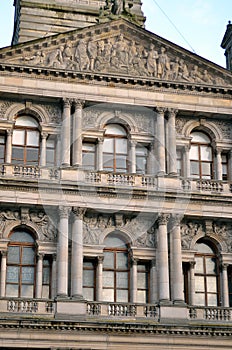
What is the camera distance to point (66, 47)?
31.8 meters

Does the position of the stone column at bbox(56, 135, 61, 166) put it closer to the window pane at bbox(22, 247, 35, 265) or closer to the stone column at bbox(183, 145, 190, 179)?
the window pane at bbox(22, 247, 35, 265)

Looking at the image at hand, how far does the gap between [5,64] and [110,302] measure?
32.9 ft

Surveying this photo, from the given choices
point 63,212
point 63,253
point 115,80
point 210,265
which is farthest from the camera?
point 115,80

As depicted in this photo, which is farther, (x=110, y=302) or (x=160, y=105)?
(x=160, y=105)

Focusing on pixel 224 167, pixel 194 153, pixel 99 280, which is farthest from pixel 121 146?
pixel 99 280

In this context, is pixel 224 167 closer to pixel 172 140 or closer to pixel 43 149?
pixel 172 140

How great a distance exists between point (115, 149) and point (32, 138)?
11.0ft

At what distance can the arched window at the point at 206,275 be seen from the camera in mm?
30328

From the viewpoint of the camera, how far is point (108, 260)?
1184 inches

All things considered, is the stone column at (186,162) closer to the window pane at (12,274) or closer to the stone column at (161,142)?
the stone column at (161,142)

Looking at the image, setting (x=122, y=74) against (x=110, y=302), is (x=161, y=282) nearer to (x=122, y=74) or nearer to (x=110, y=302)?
(x=110, y=302)

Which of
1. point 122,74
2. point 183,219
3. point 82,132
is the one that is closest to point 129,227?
point 183,219

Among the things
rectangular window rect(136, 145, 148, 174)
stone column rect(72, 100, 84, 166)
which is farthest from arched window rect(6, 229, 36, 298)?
rectangular window rect(136, 145, 148, 174)

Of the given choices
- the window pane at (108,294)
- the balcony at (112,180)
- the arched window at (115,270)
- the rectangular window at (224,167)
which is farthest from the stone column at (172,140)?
the window pane at (108,294)
